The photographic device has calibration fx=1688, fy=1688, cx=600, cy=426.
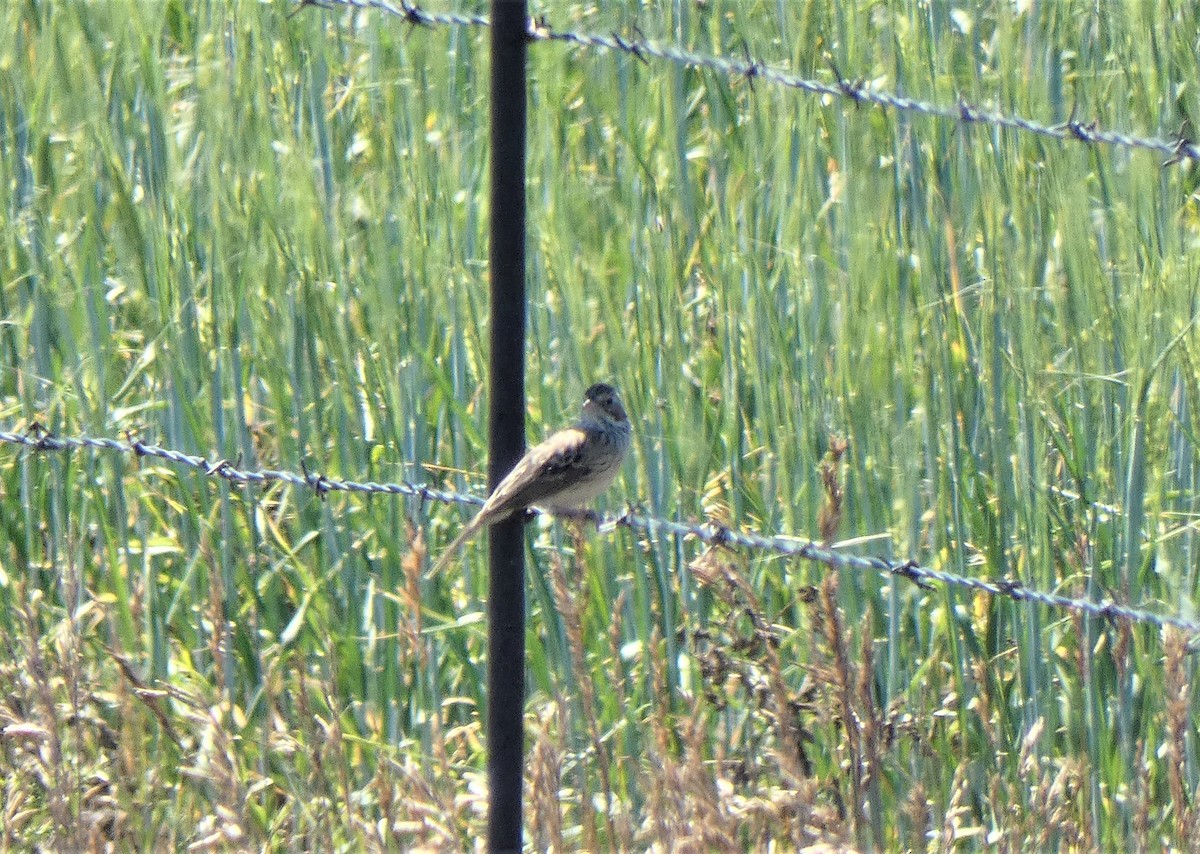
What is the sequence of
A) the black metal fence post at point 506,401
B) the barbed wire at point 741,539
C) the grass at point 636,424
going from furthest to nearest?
the grass at point 636,424
the barbed wire at point 741,539
the black metal fence post at point 506,401

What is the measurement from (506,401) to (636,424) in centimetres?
73

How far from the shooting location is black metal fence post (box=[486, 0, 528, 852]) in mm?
2223

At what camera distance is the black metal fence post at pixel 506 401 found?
2.22 m

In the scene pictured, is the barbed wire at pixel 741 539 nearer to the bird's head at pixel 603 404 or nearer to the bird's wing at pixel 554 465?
the bird's wing at pixel 554 465

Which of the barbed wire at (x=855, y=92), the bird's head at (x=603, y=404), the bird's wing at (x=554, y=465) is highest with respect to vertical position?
the barbed wire at (x=855, y=92)

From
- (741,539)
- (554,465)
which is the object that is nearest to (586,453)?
(554,465)

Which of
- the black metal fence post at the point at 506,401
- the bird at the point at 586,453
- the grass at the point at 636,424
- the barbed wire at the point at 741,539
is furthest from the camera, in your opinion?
the bird at the point at 586,453

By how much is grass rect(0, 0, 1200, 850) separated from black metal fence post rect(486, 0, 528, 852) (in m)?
0.22

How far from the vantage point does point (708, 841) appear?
2514mm

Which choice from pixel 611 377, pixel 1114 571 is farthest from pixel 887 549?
pixel 611 377

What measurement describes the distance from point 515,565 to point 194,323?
1.26 meters

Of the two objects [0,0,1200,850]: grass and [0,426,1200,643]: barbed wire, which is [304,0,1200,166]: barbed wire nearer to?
[0,0,1200,850]: grass

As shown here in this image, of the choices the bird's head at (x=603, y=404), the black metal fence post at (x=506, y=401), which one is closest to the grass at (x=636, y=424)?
the bird's head at (x=603, y=404)

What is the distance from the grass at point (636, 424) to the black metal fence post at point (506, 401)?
0.74 feet
